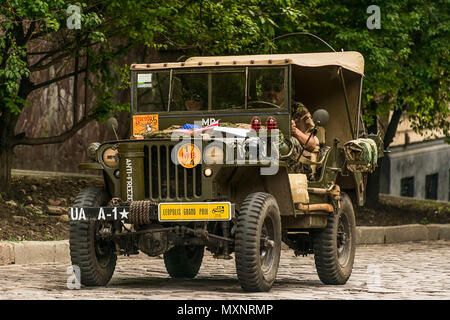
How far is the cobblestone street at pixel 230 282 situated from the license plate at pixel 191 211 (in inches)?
28.0

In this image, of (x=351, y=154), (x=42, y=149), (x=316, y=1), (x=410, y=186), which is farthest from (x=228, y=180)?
(x=410, y=186)

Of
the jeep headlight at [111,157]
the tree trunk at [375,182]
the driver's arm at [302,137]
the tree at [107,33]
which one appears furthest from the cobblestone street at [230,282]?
the tree trunk at [375,182]

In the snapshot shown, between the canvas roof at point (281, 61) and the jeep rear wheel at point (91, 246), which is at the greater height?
the canvas roof at point (281, 61)

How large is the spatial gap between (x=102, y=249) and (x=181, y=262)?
5.71ft

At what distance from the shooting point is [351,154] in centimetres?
1231

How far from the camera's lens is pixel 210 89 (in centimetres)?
1184

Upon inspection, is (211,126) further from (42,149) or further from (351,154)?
(42,149)

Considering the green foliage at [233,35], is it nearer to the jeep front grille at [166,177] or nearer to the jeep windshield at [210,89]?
the jeep windshield at [210,89]

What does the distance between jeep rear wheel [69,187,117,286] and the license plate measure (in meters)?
0.78

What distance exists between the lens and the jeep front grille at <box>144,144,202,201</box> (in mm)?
10422

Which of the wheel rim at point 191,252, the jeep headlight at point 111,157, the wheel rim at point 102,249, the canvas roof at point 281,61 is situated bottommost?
the wheel rim at point 191,252

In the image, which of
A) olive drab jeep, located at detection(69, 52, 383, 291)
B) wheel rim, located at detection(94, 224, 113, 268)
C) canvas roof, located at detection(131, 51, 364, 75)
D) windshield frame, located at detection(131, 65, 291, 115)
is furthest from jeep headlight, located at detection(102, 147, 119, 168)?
canvas roof, located at detection(131, 51, 364, 75)

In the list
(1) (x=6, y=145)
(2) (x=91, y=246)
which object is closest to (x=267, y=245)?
(2) (x=91, y=246)

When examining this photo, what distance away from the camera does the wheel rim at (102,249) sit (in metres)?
10.8
